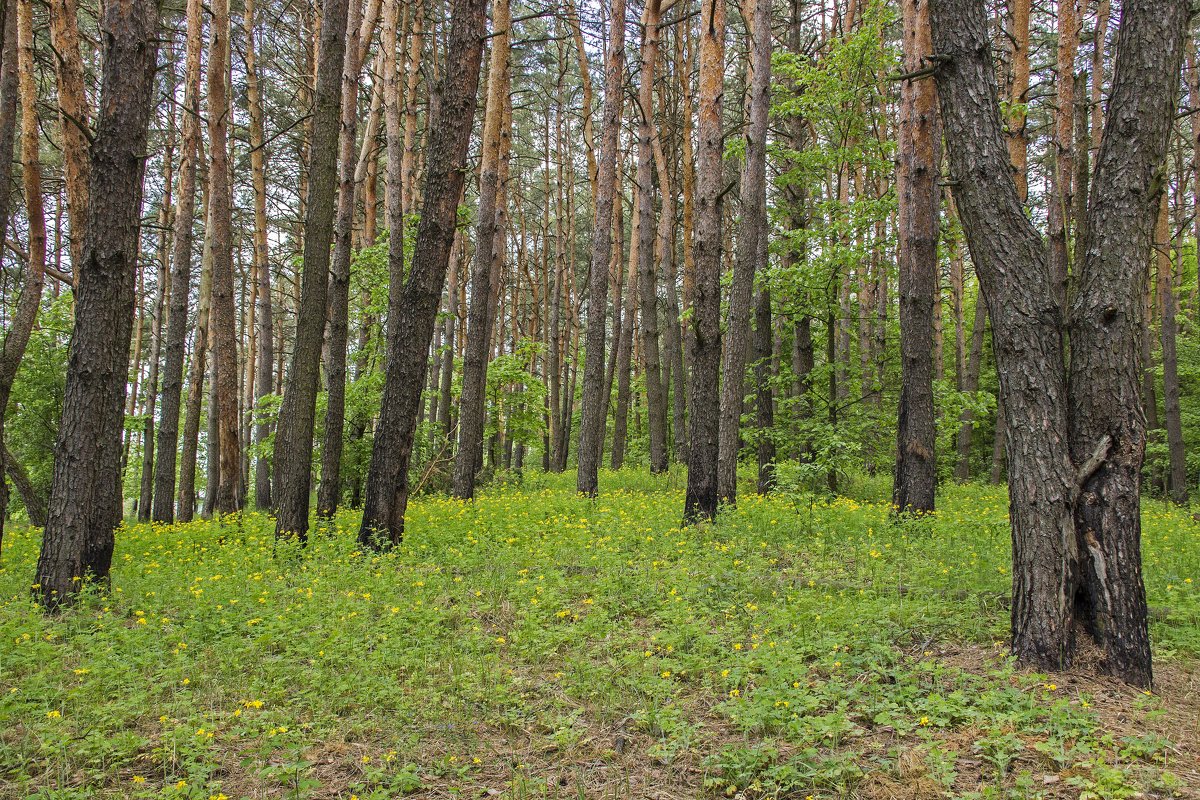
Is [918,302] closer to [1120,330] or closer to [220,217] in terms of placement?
[1120,330]

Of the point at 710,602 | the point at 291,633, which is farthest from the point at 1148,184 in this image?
the point at 291,633

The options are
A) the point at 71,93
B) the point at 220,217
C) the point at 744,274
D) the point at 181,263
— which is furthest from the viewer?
the point at 181,263

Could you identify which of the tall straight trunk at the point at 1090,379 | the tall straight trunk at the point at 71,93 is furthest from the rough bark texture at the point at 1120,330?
the tall straight trunk at the point at 71,93

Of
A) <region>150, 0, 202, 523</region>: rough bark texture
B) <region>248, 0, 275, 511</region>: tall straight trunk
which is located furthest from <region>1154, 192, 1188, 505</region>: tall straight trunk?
<region>150, 0, 202, 523</region>: rough bark texture

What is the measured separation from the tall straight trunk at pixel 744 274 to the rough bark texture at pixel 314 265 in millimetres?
5253

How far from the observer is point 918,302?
9.34m

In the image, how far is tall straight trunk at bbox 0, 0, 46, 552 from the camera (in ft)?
23.5

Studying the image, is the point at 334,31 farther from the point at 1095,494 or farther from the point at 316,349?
the point at 1095,494

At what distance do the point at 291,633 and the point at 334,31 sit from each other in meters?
6.76

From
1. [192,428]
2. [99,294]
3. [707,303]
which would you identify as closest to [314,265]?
[99,294]

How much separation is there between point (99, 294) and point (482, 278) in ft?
20.8

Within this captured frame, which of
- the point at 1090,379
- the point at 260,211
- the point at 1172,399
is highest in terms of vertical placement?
the point at 260,211

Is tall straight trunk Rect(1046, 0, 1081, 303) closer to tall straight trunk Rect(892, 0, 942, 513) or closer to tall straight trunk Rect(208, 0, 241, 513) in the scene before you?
tall straight trunk Rect(892, 0, 942, 513)

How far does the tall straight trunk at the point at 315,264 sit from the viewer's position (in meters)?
8.16
